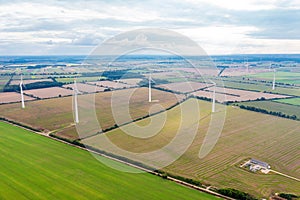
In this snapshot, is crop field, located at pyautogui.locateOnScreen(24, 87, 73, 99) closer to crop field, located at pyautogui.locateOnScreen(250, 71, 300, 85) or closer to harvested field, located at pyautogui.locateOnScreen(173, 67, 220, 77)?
harvested field, located at pyautogui.locateOnScreen(173, 67, 220, 77)

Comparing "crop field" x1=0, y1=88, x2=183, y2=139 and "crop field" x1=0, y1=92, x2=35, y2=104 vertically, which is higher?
"crop field" x1=0, y1=92, x2=35, y2=104

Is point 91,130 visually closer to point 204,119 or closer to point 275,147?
point 204,119

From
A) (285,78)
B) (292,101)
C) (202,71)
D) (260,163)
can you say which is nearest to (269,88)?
(292,101)

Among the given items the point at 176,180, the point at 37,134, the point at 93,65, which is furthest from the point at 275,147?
the point at 93,65

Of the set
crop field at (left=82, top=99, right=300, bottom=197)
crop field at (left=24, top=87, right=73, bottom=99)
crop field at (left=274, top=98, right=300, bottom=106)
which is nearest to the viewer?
crop field at (left=82, top=99, right=300, bottom=197)

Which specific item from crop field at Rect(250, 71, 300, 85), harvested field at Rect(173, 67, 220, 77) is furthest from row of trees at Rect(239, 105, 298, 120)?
crop field at Rect(250, 71, 300, 85)

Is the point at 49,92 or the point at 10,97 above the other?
the point at 49,92

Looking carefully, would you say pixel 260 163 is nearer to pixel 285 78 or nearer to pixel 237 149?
pixel 237 149

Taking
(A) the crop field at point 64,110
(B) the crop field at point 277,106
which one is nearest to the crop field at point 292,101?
(B) the crop field at point 277,106
